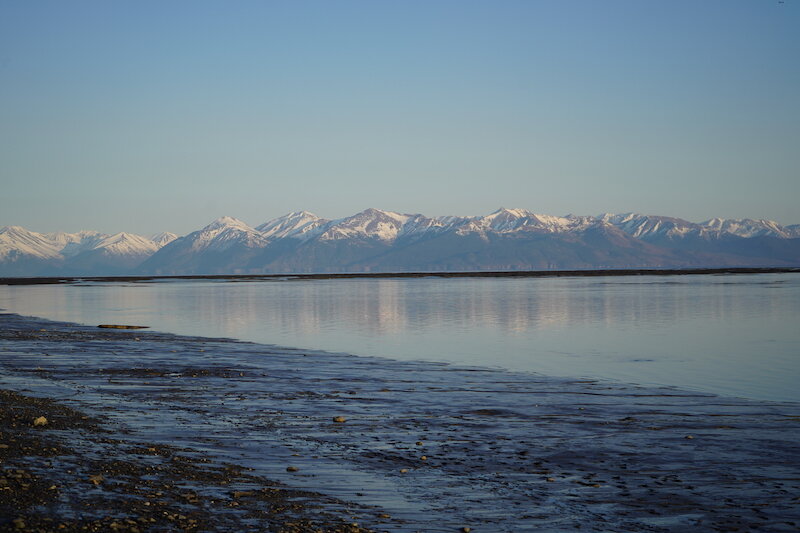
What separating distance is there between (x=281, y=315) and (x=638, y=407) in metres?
51.1

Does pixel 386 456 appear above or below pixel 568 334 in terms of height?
above

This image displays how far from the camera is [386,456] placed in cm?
1627

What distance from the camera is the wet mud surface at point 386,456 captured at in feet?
39.3

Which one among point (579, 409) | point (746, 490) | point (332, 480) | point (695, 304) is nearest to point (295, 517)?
point (332, 480)

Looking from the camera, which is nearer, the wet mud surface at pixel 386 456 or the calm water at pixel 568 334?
the wet mud surface at pixel 386 456

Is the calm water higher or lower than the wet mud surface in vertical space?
lower

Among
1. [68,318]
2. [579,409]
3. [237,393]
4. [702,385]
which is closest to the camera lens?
[579,409]

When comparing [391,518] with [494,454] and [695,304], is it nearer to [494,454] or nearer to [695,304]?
[494,454]

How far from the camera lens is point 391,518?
12.1 metres

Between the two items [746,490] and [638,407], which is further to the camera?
[638,407]

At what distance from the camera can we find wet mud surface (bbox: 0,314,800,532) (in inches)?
472

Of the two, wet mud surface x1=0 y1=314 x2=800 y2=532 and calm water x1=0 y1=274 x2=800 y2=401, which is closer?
wet mud surface x1=0 y1=314 x2=800 y2=532

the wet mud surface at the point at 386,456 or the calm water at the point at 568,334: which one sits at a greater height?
the wet mud surface at the point at 386,456

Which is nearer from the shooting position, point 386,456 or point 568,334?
point 386,456
